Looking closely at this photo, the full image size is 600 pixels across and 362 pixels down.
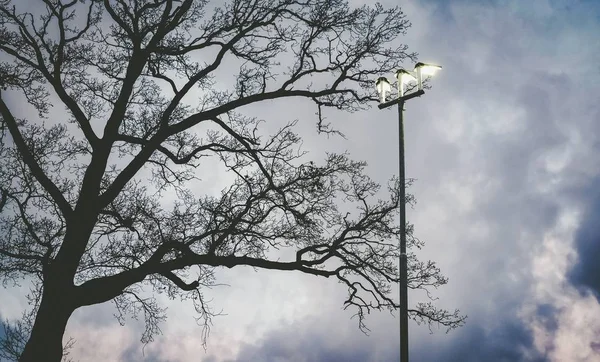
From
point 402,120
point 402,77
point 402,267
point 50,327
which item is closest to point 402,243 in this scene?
point 402,267

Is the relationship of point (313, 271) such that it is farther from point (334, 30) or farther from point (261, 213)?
point (334, 30)

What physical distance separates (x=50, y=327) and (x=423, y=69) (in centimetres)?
906

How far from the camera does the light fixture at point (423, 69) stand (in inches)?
361

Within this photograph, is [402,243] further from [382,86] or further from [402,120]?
[382,86]

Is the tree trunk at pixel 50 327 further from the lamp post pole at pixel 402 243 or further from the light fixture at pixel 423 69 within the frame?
the light fixture at pixel 423 69

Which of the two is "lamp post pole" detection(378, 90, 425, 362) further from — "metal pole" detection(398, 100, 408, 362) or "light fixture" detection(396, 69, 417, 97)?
"light fixture" detection(396, 69, 417, 97)

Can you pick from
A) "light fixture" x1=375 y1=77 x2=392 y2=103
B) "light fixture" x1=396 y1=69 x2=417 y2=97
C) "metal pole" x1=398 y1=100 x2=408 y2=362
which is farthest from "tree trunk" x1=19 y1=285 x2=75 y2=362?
"light fixture" x1=396 y1=69 x2=417 y2=97

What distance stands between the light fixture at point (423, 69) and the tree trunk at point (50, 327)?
27.6 ft

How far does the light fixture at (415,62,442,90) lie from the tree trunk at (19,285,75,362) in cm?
842

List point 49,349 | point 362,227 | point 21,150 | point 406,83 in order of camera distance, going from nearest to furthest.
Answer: point 49,349 → point 406,83 → point 21,150 → point 362,227

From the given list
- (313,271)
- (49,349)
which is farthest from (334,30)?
(49,349)

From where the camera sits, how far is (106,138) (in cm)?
1105

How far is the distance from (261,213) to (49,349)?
5302mm

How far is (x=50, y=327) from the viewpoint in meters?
9.15
